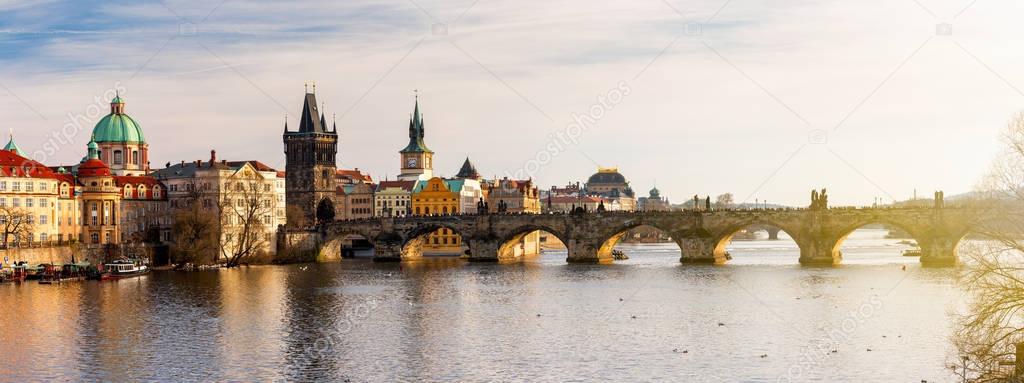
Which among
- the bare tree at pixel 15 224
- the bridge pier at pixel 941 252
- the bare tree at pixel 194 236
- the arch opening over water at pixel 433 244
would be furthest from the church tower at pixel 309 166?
the bridge pier at pixel 941 252

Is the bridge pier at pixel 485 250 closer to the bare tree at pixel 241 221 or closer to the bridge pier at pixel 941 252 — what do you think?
the bare tree at pixel 241 221

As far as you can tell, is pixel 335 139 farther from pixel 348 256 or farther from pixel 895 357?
pixel 895 357

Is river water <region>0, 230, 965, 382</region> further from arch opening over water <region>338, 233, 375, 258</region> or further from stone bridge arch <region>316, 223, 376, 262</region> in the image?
arch opening over water <region>338, 233, 375, 258</region>

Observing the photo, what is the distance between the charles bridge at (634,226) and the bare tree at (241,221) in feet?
21.6

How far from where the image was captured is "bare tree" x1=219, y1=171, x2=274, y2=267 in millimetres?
125188

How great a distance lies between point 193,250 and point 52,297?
3460 cm

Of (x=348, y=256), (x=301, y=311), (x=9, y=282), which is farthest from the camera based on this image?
(x=348, y=256)

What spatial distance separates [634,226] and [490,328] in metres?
66.1

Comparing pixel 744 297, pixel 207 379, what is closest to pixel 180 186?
pixel 744 297

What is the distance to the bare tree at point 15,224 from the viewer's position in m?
105

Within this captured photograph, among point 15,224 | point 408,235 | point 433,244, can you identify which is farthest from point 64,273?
point 433,244

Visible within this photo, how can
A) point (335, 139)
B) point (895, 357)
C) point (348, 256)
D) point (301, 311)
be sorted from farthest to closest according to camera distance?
point (335, 139) → point (348, 256) → point (301, 311) → point (895, 357)

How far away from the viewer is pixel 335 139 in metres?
178

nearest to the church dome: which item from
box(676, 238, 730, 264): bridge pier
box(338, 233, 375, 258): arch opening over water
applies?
box(338, 233, 375, 258): arch opening over water
